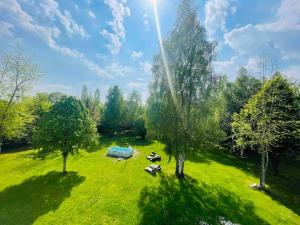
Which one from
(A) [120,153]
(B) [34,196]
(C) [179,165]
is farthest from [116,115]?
(B) [34,196]

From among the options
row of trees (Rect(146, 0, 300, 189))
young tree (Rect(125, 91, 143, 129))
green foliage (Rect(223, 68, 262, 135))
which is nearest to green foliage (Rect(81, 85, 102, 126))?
young tree (Rect(125, 91, 143, 129))

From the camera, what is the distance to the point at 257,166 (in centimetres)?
4544

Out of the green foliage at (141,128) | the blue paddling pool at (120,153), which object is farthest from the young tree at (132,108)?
the blue paddling pool at (120,153)

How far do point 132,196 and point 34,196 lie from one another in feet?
35.0

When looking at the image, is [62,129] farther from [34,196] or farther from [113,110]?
[113,110]

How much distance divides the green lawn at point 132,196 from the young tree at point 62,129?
4387 mm

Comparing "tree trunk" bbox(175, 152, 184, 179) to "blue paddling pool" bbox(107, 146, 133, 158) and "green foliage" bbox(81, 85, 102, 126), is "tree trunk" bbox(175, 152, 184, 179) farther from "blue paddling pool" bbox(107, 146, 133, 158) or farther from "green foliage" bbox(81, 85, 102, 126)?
"green foliage" bbox(81, 85, 102, 126)

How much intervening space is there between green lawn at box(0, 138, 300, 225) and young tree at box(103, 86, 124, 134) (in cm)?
3880

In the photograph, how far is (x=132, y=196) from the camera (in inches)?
926

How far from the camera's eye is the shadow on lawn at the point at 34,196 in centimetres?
1916

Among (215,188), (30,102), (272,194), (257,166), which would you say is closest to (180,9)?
(215,188)

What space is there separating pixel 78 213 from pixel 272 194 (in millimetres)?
25155

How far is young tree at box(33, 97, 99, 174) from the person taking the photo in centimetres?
2788

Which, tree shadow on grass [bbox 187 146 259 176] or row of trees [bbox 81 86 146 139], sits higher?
row of trees [bbox 81 86 146 139]
